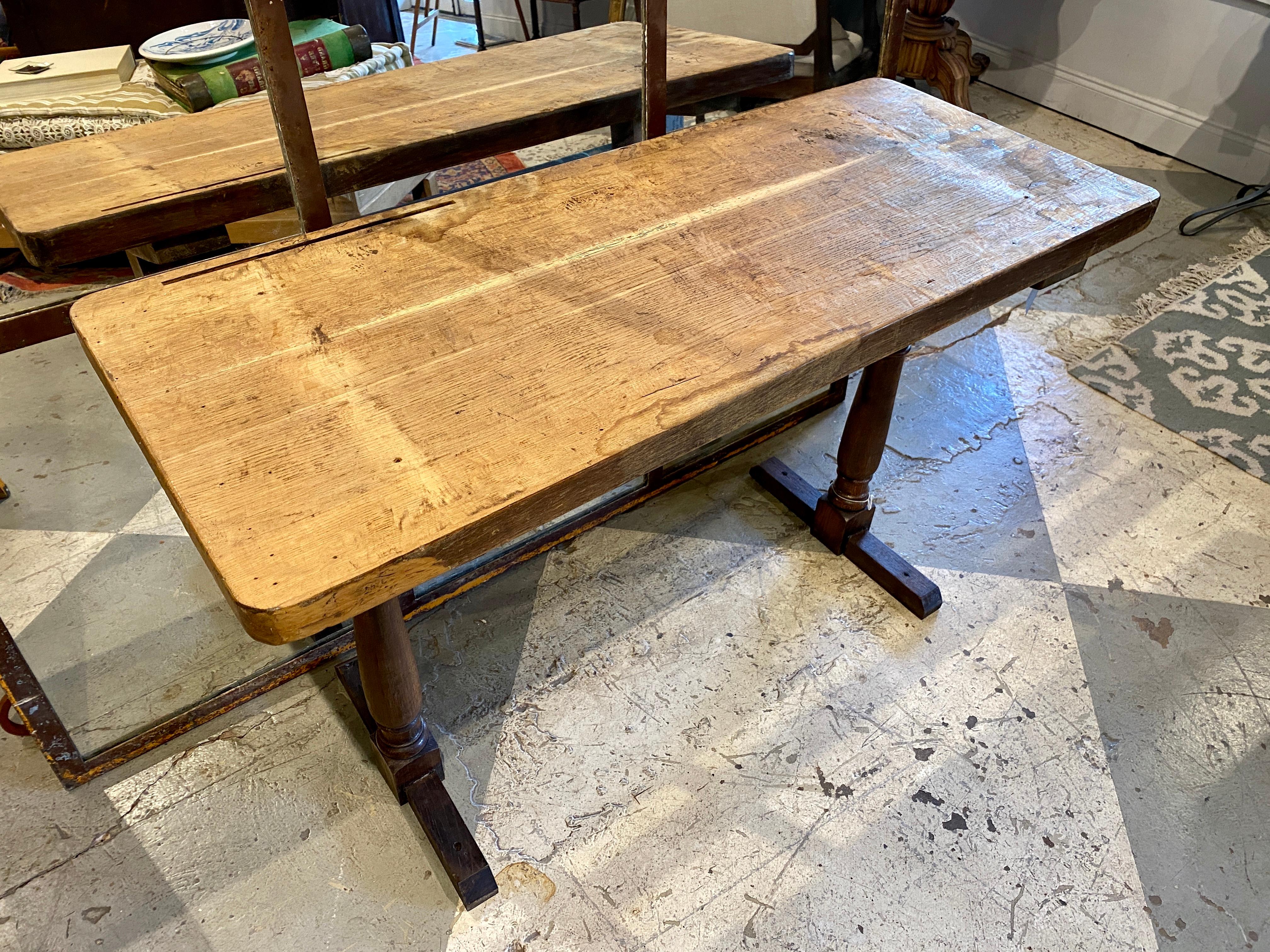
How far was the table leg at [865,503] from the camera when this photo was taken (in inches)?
61.4

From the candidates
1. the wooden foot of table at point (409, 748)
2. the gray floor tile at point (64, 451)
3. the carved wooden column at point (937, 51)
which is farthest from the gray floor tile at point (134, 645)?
the carved wooden column at point (937, 51)

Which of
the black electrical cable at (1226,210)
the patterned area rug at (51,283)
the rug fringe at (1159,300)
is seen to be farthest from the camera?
the black electrical cable at (1226,210)

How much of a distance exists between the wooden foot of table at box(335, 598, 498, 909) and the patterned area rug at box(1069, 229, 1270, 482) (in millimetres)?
1829

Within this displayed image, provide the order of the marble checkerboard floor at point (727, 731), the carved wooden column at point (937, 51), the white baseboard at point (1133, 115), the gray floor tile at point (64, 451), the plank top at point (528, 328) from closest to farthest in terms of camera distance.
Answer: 1. the plank top at point (528, 328)
2. the marble checkerboard floor at point (727, 731)
3. the gray floor tile at point (64, 451)
4. the carved wooden column at point (937, 51)
5. the white baseboard at point (1133, 115)

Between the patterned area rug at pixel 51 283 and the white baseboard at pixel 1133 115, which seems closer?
the patterned area rug at pixel 51 283

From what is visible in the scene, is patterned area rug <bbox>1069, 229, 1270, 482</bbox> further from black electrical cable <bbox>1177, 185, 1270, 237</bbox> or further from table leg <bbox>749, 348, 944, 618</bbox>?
table leg <bbox>749, 348, 944, 618</bbox>

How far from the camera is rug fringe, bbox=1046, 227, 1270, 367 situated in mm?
2314

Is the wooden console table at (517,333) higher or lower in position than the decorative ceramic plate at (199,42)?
lower

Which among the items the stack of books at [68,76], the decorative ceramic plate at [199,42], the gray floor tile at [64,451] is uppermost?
the decorative ceramic plate at [199,42]

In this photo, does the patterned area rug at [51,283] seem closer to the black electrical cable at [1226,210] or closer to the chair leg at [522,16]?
the chair leg at [522,16]

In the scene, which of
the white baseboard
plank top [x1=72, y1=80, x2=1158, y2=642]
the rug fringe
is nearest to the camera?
plank top [x1=72, y1=80, x2=1158, y2=642]

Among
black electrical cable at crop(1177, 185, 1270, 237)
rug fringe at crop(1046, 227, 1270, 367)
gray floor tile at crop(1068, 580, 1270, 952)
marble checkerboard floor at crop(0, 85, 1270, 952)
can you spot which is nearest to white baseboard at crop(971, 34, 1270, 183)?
black electrical cable at crop(1177, 185, 1270, 237)

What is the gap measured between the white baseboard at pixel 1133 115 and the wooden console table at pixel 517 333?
2.10 meters

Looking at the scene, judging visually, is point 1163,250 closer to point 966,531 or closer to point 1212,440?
point 1212,440
